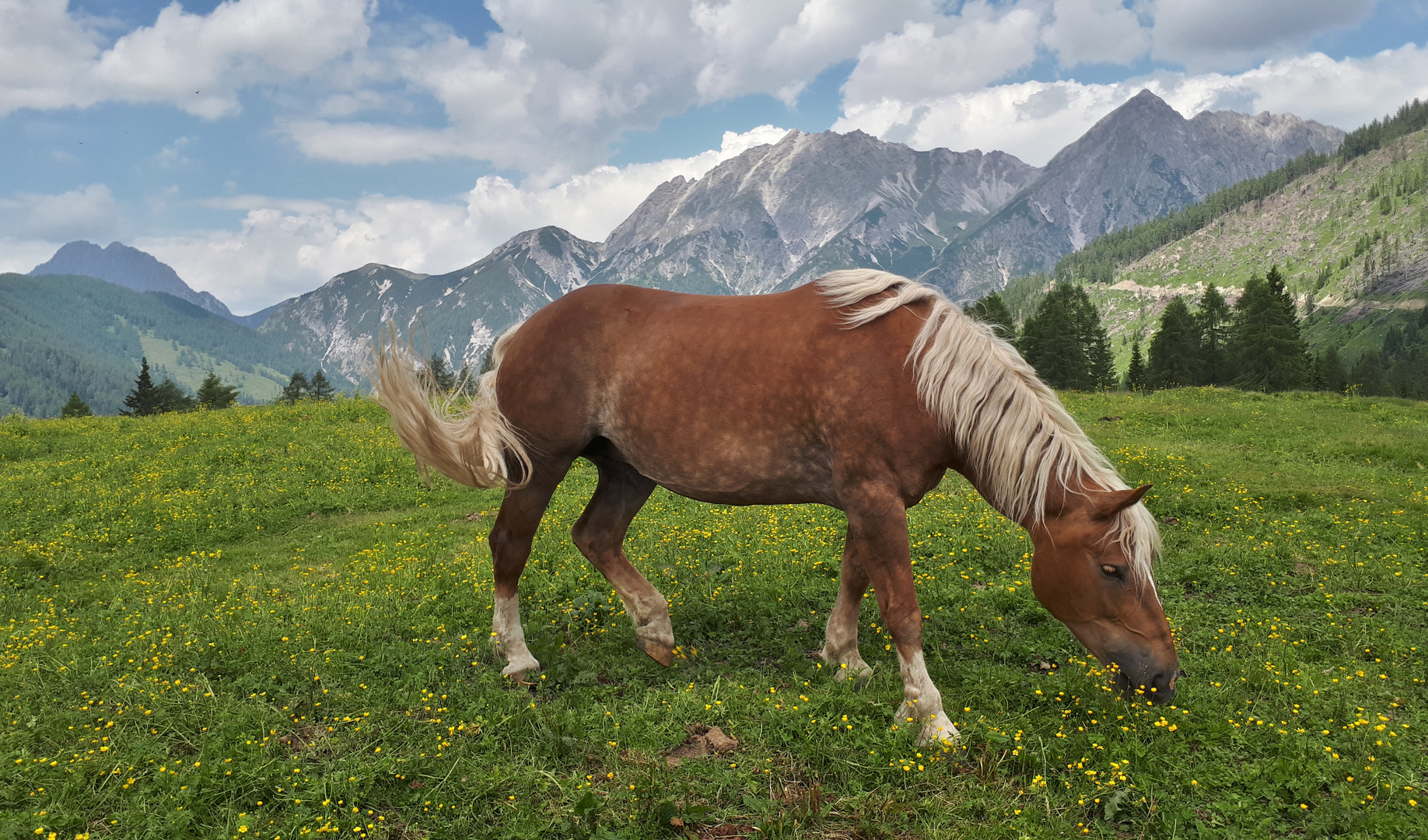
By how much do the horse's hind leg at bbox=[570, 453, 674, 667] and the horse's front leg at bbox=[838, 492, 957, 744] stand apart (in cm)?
219

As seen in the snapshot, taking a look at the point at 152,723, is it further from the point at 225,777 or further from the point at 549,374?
the point at 549,374

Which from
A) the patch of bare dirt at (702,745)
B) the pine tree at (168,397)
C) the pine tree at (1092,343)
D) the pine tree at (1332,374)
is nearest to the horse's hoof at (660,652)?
the patch of bare dirt at (702,745)

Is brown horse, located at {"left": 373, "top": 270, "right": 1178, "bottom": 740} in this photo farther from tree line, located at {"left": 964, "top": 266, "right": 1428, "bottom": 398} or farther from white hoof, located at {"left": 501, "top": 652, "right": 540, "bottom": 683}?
tree line, located at {"left": 964, "top": 266, "right": 1428, "bottom": 398}

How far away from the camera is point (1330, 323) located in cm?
18375

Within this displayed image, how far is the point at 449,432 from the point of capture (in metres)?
6.30

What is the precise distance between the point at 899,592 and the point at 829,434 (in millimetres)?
1206

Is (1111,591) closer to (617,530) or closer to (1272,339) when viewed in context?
(617,530)

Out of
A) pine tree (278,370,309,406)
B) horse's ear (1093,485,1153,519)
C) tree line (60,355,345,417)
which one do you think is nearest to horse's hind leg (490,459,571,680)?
horse's ear (1093,485,1153,519)

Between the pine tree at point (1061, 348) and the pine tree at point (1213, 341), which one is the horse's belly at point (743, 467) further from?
the pine tree at point (1213, 341)

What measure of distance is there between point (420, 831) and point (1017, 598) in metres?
6.01

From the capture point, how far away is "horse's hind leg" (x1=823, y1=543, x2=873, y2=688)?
5.93 m

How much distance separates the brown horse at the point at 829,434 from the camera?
5.08m

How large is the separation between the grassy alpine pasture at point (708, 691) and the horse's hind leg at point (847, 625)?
11.5 inches

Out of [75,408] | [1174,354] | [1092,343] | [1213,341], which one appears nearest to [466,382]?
[1092,343]
